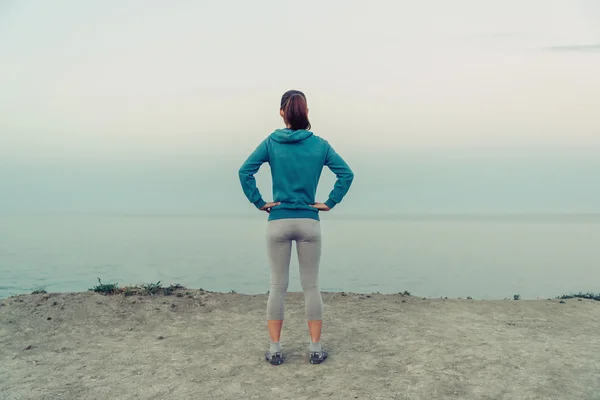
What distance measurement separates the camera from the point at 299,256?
699cm

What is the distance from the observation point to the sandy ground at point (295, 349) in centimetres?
693

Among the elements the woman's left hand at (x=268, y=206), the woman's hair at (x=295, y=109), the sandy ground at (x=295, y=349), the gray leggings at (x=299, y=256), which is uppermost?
the woman's hair at (x=295, y=109)

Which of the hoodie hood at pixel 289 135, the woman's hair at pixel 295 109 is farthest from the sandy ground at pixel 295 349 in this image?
the woman's hair at pixel 295 109

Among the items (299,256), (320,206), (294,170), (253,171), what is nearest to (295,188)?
(294,170)

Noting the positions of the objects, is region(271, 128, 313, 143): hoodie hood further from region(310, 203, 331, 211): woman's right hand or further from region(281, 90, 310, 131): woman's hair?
region(310, 203, 331, 211): woman's right hand

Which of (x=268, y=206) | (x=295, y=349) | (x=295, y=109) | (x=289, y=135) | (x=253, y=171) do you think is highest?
(x=295, y=109)

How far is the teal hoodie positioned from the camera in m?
6.79

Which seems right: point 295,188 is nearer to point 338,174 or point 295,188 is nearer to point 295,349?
point 338,174

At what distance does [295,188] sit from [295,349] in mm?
2870

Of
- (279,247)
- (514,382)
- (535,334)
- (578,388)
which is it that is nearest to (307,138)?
(279,247)

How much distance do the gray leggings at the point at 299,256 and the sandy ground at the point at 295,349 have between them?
0.99m

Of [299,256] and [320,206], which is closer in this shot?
[320,206]

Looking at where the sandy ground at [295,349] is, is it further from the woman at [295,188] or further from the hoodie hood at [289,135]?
the hoodie hood at [289,135]

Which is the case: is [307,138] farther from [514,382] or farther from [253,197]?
[514,382]
